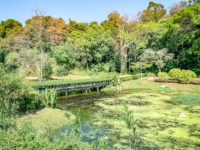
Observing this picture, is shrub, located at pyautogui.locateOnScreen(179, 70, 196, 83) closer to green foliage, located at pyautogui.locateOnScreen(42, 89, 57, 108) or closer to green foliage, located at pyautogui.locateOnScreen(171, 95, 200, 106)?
green foliage, located at pyautogui.locateOnScreen(171, 95, 200, 106)

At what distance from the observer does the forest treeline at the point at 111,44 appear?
81.7 ft

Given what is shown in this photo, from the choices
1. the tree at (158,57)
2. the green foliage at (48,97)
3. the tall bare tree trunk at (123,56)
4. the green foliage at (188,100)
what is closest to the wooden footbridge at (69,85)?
the green foliage at (48,97)

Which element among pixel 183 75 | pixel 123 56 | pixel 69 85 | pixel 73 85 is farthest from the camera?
pixel 123 56

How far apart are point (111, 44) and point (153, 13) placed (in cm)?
1550

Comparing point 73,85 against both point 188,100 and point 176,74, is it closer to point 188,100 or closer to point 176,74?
point 188,100

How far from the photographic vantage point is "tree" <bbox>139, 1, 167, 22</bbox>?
4319 cm

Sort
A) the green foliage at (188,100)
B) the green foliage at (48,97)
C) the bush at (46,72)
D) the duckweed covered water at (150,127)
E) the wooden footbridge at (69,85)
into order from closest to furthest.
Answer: the duckweed covered water at (150,127) < the green foliage at (48,97) < the green foliage at (188,100) < the wooden footbridge at (69,85) < the bush at (46,72)

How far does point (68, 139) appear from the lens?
5352 millimetres

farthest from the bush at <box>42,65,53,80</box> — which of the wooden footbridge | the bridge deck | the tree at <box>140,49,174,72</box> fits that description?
the tree at <box>140,49,174,72</box>

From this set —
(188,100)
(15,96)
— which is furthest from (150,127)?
(15,96)

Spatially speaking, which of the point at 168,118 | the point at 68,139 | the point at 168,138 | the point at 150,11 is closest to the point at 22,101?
the point at 68,139

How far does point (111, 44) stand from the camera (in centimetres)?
3791

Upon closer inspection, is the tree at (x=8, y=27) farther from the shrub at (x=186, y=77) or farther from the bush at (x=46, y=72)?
the shrub at (x=186, y=77)

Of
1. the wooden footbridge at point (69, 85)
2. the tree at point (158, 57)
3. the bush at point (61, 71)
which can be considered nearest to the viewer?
the wooden footbridge at point (69, 85)
